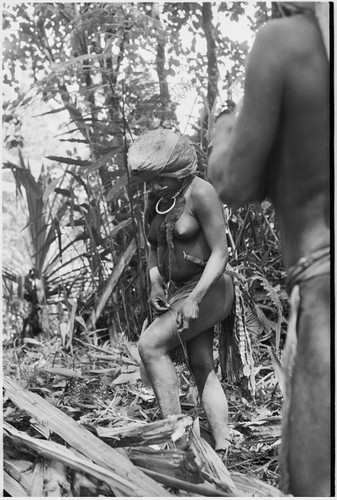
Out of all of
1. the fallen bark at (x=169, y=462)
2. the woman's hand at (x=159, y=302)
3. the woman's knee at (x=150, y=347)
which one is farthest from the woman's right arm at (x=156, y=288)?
the fallen bark at (x=169, y=462)

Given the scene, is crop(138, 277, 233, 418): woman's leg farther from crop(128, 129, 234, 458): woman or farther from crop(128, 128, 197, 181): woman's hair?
crop(128, 128, 197, 181): woman's hair

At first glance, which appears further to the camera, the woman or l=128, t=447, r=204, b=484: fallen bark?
the woman

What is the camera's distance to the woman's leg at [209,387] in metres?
3.04

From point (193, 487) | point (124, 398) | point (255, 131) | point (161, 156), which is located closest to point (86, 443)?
point (193, 487)

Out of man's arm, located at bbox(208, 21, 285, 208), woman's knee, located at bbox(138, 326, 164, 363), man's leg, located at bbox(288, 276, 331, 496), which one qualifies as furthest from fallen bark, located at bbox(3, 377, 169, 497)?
man's arm, located at bbox(208, 21, 285, 208)

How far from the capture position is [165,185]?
2967 millimetres

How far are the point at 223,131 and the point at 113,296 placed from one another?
3.72m

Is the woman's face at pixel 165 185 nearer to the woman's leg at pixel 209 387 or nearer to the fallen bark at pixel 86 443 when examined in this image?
the woman's leg at pixel 209 387

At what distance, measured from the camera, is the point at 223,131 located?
186 cm

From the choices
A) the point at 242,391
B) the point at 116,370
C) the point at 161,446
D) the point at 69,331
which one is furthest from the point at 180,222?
the point at 69,331

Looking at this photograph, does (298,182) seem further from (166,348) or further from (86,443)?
(166,348)

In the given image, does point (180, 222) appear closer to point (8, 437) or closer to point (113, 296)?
point (8, 437)

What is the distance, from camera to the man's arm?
1.63 meters

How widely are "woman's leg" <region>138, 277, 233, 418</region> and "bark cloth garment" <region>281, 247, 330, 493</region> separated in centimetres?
119
